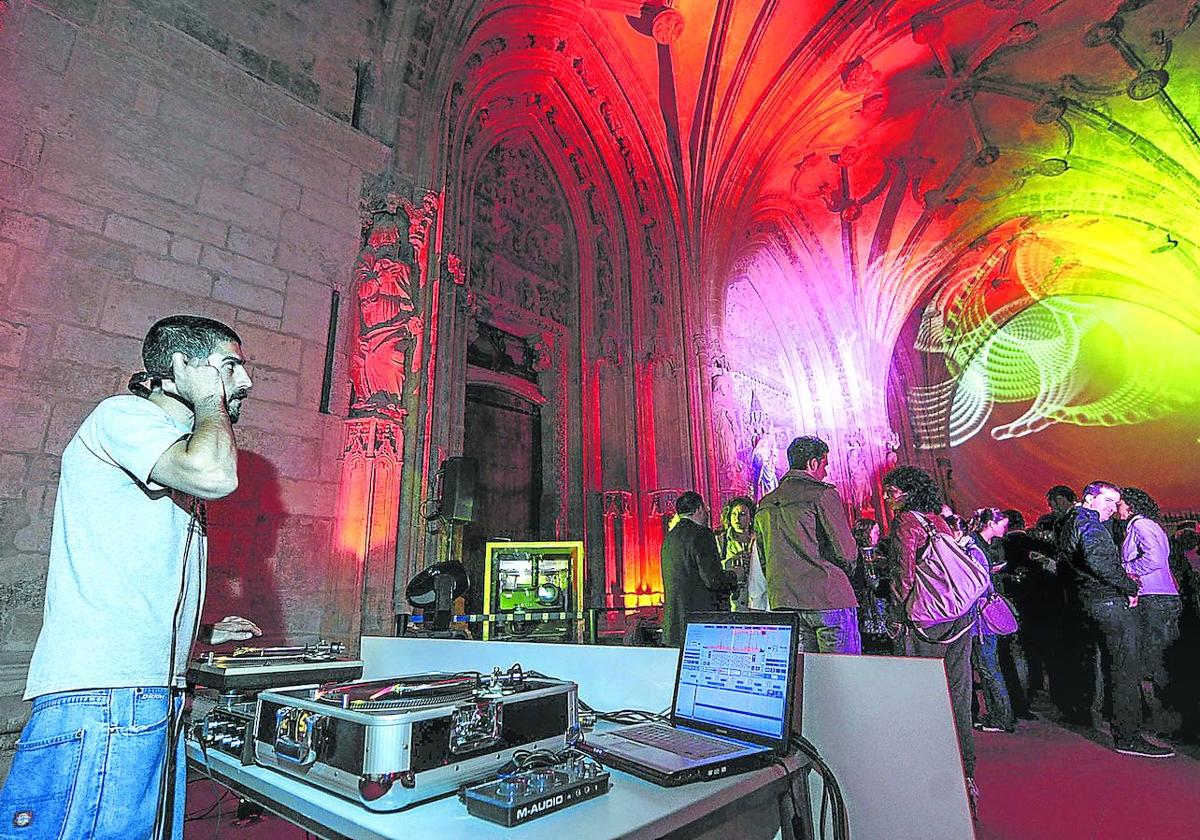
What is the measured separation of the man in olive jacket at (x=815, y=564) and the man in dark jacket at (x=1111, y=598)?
2.37 m

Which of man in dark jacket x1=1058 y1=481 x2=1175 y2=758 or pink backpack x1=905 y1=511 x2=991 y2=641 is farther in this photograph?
man in dark jacket x1=1058 y1=481 x2=1175 y2=758

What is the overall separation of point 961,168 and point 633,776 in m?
15.6

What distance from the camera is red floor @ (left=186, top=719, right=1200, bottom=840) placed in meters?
2.68

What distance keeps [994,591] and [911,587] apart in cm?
243

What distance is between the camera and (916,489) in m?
3.29

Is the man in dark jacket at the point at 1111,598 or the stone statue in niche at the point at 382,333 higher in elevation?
the stone statue in niche at the point at 382,333

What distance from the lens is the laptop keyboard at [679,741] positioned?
125cm

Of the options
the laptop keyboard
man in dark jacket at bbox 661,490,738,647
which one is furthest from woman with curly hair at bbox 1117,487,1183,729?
the laptop keyboard

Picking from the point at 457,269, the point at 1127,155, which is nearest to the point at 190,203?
the point at 457,269

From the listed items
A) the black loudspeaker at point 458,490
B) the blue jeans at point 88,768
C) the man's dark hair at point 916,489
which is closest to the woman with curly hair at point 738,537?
the man's dark hair at point 916,489

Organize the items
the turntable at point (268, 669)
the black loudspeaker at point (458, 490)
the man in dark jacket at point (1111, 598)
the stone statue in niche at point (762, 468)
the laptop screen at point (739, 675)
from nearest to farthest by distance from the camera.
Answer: the laptop screen at point (739, 675), the turntable at point (268, 669), the man in dark jacket at point (1111, 598), the black loudspeaker at point (458, 490), the stone statue in niche at point (762, 468)

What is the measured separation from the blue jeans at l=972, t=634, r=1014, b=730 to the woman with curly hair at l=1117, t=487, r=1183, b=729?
91 centimetres

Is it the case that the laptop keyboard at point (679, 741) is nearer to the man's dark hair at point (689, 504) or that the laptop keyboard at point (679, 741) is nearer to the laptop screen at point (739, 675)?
the laptop screen at point (739, 675)

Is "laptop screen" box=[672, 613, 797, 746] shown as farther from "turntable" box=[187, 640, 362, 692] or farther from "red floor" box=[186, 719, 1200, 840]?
"red floor" box=[186, 719, 1200, 840]
